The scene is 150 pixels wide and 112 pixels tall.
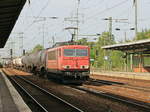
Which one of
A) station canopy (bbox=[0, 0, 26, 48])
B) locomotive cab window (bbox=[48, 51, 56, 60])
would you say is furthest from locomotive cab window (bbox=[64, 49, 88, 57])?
station canopy (bbox=[0, 0, 26, 48])

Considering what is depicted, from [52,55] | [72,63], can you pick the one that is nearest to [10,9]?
[72,63]

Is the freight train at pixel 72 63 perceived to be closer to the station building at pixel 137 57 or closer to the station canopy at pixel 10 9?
the station canopy at pixel 10 9

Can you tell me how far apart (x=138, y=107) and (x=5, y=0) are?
7315 mm

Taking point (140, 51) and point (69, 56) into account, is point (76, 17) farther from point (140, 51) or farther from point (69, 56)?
point (69, 56)

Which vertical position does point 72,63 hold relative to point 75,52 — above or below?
below

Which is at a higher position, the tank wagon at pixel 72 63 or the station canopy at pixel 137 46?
the station canopy at pixel 137 46

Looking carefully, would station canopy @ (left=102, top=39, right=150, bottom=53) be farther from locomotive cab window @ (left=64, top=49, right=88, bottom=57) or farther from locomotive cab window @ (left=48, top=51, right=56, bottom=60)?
locomotive cab window @ (left=48, top=51, right=56, bottom=60)

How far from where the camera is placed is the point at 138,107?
1118cm

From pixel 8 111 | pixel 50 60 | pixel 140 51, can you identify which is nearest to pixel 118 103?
pixel 8 111

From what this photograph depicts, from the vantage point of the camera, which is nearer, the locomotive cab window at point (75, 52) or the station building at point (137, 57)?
the locomotive cab window at point (75, 52)

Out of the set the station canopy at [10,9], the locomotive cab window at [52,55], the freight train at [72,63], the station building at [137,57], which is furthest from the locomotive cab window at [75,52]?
the station building at [137,57]

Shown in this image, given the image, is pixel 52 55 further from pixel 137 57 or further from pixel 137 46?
pixel 137 57

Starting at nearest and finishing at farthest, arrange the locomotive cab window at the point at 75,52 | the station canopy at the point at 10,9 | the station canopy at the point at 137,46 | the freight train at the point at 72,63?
the station canopy at the point at 10,9
the freight train at the point at 72,63
the locomotive cab window at the point at 75,52
the station canopy at the point at 137,46

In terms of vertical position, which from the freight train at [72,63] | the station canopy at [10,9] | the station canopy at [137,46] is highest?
the station canopy at [10,9]
